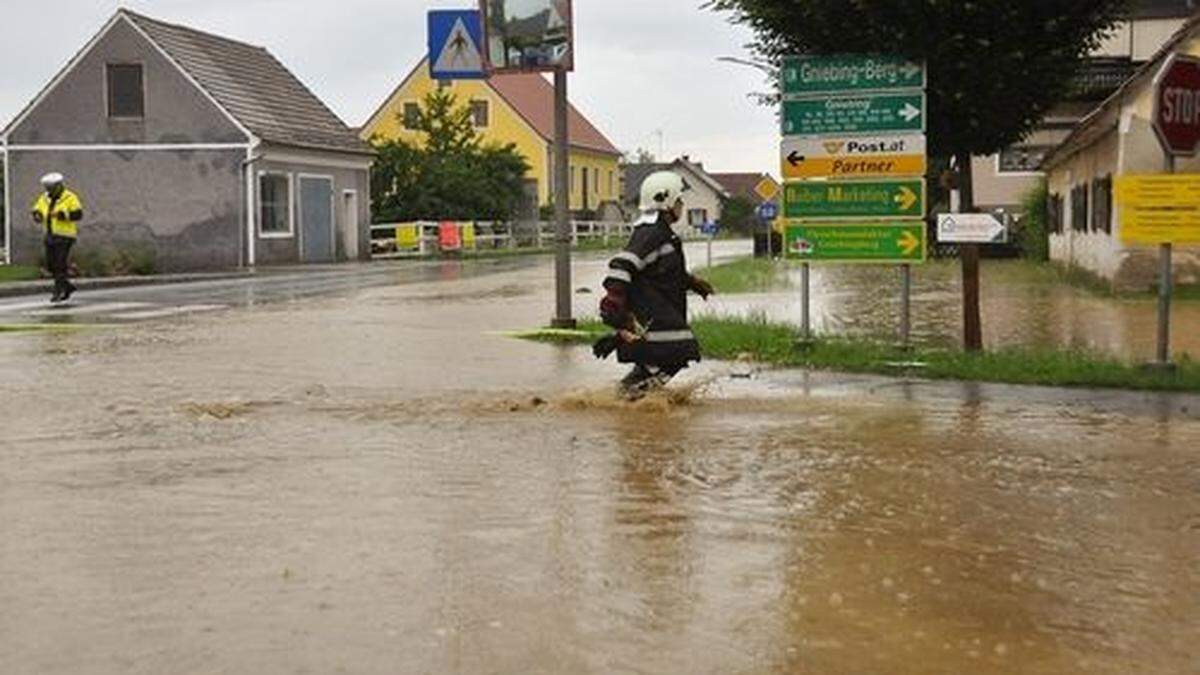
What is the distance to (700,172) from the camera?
11762cm

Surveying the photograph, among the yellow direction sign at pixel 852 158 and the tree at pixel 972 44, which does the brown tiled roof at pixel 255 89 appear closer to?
the yellow direction sign at pixel 852 158

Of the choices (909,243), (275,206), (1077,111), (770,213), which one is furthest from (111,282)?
(1077,111)

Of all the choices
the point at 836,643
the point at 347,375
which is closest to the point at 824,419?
the point at 347,375

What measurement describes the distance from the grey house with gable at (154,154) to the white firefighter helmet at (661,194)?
2986 centimetres

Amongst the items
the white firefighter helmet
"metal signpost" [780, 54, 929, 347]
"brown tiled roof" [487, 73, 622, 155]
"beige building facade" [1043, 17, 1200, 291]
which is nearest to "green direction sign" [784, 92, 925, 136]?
"metal signpost" [780, 54, 929, 347]

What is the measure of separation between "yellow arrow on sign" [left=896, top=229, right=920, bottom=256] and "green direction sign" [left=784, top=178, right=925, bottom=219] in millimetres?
179

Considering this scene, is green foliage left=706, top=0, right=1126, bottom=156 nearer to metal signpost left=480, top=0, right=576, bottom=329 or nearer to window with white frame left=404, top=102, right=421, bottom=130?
metal signpost left=480, top=0, right=576, bottom=329

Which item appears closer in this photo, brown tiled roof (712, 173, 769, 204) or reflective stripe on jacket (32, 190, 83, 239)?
reflective stripe on jacket (32, 190, 83, 239)

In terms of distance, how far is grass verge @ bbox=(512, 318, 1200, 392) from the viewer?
39.7ft

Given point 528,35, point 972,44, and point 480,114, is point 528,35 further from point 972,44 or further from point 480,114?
point 480,114

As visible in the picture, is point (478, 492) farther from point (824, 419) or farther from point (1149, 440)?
point (1149, 440)

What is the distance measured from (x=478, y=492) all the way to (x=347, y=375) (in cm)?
556

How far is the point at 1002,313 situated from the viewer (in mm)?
20469

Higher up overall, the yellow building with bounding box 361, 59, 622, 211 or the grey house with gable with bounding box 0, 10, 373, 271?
the yellow building with bounding box 361, 59, 622, 211
